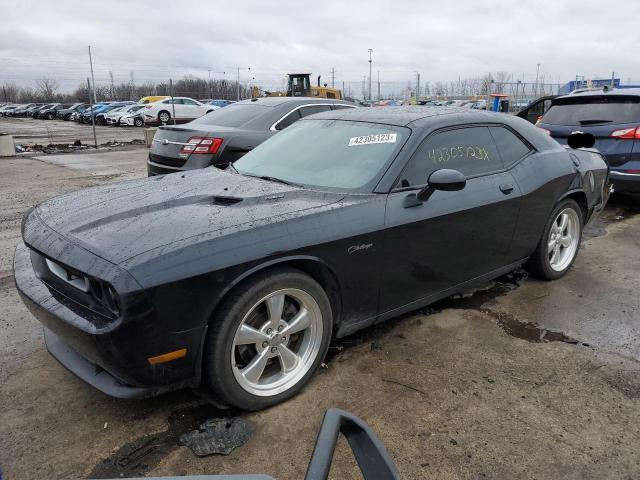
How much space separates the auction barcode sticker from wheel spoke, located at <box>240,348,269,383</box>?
1.56 meters

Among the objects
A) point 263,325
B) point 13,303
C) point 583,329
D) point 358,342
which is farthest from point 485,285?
point 13,303

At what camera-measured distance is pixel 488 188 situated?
365 centimetres

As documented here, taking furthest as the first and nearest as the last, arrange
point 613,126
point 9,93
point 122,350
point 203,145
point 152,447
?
point 9,93 → point 613,126 → point 203,145 → point 152,447 → point 122,350

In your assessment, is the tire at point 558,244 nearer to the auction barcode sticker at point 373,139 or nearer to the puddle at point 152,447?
the auction barcode sticker at point 373,139

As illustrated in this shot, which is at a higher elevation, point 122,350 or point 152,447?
point 122,350

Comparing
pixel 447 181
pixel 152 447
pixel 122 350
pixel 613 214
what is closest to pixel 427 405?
pixel 447 181

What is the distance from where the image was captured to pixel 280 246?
255 cm

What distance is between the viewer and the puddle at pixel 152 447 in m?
2.24

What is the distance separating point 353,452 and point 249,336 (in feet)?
4.46

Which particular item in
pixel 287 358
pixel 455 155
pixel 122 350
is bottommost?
pixel 287 358

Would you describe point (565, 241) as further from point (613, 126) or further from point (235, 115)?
point (235, 115)

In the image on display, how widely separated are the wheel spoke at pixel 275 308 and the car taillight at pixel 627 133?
585 cm

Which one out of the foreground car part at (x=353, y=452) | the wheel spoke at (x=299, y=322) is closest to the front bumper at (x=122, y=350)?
the wheel spoke at (x=299, y=322)

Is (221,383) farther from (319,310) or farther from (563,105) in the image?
(563,105)
